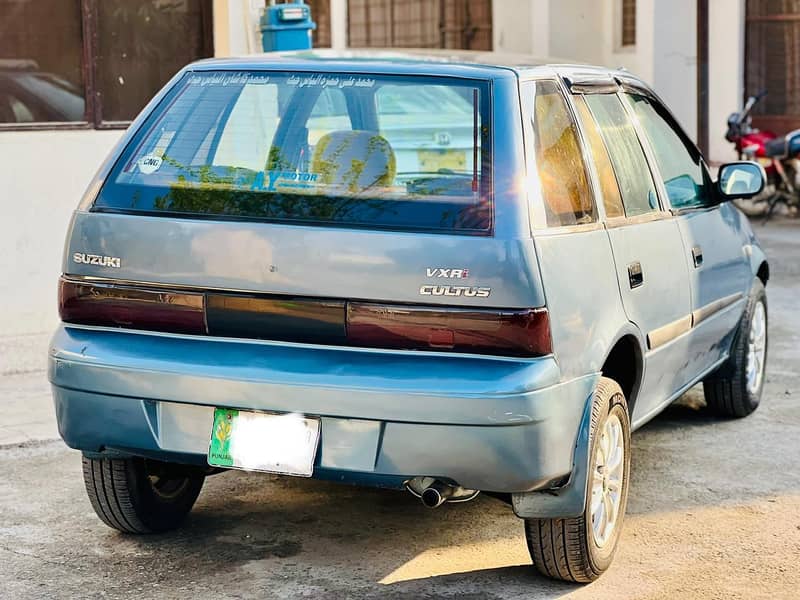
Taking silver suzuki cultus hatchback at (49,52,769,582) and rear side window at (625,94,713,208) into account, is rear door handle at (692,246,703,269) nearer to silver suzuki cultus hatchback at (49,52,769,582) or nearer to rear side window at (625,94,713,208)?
rear side window at (625,94,713,208)

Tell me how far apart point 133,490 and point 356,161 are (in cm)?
140

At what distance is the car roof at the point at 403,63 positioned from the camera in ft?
14.8

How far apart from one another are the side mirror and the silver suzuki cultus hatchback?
141 cm

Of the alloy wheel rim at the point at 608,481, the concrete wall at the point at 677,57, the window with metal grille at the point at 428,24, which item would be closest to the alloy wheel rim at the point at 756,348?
the alloy wheel rim at the point at 608,481

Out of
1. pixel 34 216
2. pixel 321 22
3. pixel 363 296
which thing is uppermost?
pixel 321 22

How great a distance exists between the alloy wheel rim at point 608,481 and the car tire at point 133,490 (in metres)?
1.34

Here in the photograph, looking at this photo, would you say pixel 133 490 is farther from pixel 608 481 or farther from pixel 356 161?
pixel 608 481

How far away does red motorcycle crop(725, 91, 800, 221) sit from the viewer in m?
14.4

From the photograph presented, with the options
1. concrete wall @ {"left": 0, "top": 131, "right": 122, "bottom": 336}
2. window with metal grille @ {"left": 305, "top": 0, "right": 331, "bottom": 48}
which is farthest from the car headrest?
window with metal grille @ {"left": 305, "top": 0, "right": 331, "bottom": 48}

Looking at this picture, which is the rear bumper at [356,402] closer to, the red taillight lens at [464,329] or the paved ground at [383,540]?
the red taillight lens at [464,329]

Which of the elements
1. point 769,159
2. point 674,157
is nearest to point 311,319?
point 674,157

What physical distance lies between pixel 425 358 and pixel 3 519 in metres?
2.04

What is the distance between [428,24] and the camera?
15.7m

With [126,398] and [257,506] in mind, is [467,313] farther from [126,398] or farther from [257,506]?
[257,506]
